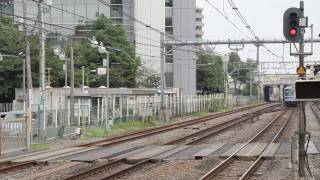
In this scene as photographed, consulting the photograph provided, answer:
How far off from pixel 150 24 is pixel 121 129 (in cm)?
3935

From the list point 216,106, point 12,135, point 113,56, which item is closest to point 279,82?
point 216,106

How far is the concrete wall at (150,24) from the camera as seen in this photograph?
75.9 metres

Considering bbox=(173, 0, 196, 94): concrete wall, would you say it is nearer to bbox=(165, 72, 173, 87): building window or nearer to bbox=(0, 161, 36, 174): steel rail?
bbox=(165, 72, 173, 87): building window

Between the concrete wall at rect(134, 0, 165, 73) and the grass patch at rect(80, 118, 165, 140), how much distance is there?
92.4 ft

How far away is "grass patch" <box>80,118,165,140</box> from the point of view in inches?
1338

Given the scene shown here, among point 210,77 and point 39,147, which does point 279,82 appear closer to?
point 210,77

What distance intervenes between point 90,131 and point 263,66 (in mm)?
75167

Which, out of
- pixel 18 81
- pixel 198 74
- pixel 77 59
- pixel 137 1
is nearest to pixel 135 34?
pixel 137 1

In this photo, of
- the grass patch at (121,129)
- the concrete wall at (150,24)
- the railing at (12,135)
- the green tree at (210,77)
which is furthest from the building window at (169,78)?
the railing at (12,135)

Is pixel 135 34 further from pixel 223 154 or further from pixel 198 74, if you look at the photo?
→ pixel 223 154

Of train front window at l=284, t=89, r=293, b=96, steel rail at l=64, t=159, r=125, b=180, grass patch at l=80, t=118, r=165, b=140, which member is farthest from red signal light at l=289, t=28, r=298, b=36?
train front window at l=284, t=89, r=293, b=96

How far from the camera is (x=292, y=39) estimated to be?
12.4 metres

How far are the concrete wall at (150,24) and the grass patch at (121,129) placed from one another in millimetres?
28178

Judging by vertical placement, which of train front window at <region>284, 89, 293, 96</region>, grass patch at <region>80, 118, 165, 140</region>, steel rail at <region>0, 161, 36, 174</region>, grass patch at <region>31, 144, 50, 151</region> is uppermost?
train front window at <region>284, 89, 293, 96</region>
